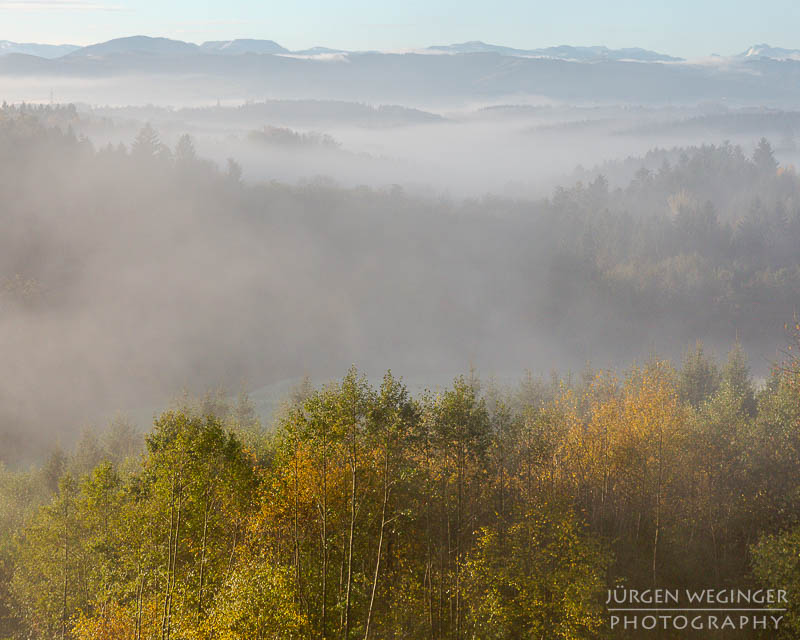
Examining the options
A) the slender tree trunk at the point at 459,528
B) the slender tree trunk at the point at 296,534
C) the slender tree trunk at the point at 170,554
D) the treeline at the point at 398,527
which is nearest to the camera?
the slender tree trunk at the point at 170,554

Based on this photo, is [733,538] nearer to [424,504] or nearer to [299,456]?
[424,504]

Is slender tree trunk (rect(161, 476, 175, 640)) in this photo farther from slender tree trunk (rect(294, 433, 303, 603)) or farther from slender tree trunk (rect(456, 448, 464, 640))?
slender tree trunk (rect(456, 448, 464, 640))

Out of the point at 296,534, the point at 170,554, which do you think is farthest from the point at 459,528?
the point at 170,554

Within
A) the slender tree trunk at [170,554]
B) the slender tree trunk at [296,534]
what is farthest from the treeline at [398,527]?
the slender tree trunk at [296,534]

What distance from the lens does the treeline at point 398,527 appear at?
30.7 meters

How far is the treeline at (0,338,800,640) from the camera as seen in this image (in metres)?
30.7

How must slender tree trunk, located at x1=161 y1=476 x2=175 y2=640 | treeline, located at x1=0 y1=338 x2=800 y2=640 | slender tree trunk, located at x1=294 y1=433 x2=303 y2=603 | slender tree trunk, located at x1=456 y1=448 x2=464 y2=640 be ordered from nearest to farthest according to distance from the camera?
slender tree trunk, located at x1=161 y1=476 x2=175 y2=640
slender tree trunk, located at x1=294 y1=433 x2=303 y2=603
treeline, located at x1=0 y1=338 x2=800 y2=640
slender tree trunk, located at x1=456 y1=448 x2=464 y2=640

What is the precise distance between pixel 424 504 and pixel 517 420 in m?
20.1

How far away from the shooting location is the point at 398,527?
36.2m

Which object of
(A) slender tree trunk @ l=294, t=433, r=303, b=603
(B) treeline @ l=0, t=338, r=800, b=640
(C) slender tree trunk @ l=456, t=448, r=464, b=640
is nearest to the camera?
(A) slender tree trunk @ l=294, t=433, r=303, b=603

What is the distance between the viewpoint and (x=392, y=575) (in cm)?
3703

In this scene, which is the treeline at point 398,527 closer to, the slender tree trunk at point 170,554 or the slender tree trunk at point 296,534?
the slender tree trunk at point 170,554

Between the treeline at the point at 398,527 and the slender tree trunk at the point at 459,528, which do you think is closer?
the treeline at the point at 398,527

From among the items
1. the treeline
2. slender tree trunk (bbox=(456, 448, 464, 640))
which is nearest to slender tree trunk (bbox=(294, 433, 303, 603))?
the treeline
